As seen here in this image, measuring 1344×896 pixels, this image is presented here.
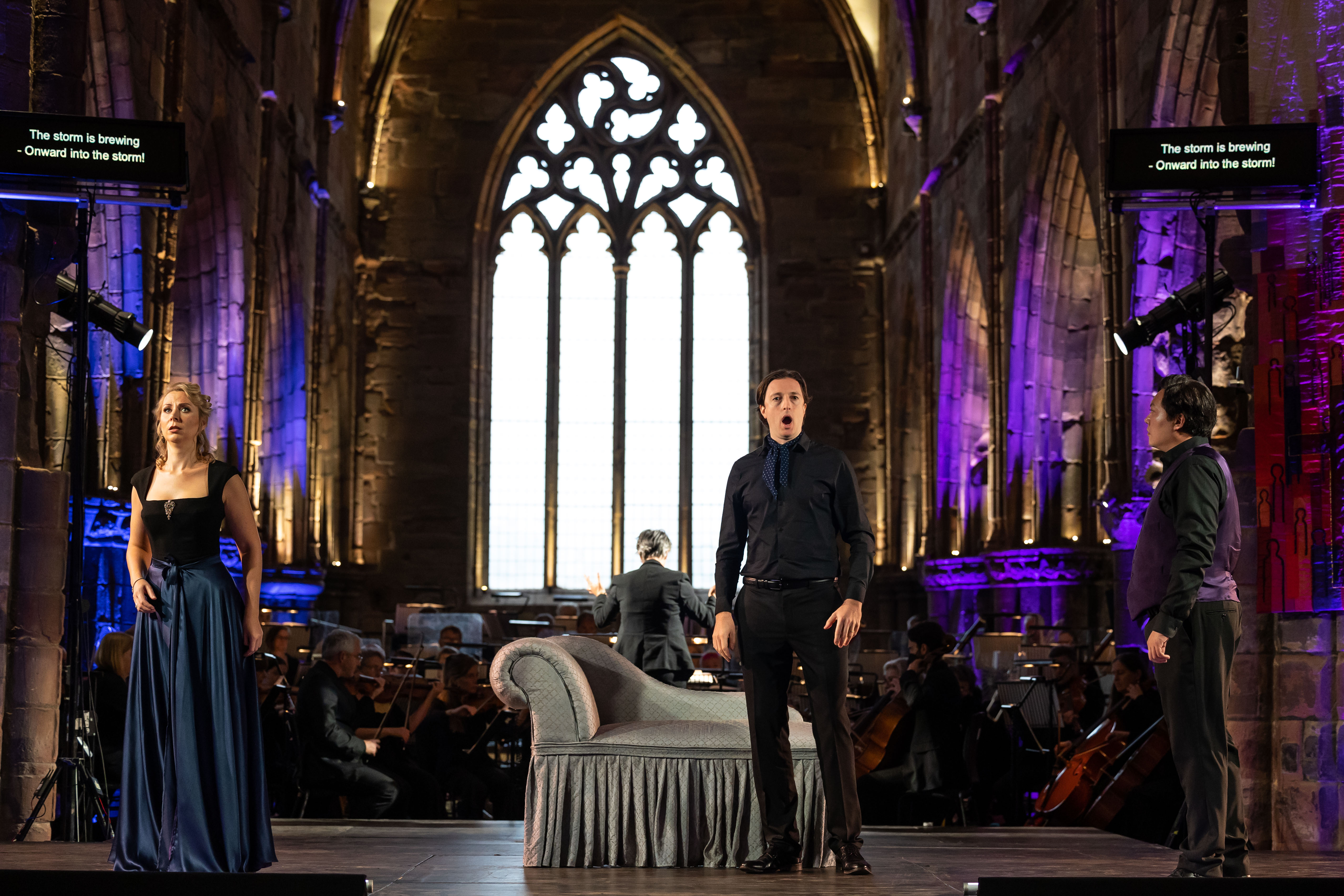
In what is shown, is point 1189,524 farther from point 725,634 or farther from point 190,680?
point 190,680

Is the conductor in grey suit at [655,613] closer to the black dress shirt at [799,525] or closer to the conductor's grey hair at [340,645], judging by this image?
the conductor's grey hair at [340,645]

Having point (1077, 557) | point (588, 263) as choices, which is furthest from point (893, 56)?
point (1077, 557)

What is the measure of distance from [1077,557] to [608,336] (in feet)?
30.8

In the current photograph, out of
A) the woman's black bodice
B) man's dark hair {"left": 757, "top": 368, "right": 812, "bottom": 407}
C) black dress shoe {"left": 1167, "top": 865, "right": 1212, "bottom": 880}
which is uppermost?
man's dark hair {"left": 757, "top": 368, "right": 812, "bottom": 407}

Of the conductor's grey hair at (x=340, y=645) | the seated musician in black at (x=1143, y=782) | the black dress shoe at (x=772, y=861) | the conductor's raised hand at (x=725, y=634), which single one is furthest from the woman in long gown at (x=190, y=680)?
the seated musician in black at (x=1143, y=782)

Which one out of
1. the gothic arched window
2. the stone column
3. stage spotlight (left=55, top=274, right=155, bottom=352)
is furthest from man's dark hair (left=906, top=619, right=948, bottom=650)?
the gothic arched window

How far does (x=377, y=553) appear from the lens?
19.9 meters

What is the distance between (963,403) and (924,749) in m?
10.2

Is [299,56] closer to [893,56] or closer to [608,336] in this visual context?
[608,336]

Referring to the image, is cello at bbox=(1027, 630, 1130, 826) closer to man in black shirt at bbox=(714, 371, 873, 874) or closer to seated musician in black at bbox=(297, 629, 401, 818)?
man in black shirt at bbox=(714, 371, 873, 874)

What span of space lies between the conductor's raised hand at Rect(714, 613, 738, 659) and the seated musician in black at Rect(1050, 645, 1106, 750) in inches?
159

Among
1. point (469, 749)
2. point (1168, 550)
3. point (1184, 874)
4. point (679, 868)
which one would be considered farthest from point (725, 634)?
point (469, 749)

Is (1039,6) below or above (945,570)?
above

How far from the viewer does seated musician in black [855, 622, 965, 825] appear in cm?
734
